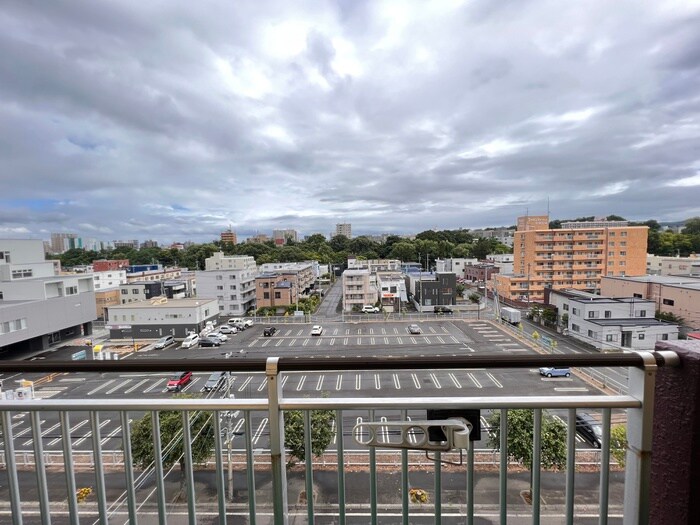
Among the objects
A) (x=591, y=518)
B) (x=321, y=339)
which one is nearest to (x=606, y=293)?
(x=321, y=339)

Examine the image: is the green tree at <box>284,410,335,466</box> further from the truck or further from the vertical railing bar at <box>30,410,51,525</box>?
the truck

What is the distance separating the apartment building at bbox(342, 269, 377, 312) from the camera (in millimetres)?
16000

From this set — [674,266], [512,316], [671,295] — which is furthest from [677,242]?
[512,316]

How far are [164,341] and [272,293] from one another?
636cm

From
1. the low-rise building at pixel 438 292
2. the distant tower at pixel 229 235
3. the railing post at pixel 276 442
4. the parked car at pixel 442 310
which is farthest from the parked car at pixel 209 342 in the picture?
the distant tower at pixel 229 235

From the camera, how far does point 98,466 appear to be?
0.88 meters

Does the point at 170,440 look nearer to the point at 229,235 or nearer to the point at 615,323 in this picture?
the point at 615,323

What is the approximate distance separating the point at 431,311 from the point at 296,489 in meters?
15.2

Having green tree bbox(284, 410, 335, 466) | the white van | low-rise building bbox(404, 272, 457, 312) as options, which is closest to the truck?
low-rise building bbox(404, 272, 457, 312)

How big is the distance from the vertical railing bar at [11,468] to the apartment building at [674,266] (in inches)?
1003

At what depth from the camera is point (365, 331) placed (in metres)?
12.2

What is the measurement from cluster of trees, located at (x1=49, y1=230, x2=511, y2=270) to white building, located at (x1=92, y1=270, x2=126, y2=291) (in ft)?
32.1

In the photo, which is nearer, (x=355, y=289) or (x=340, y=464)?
(x=340, y=464)

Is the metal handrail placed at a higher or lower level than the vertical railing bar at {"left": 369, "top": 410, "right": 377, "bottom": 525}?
higher
